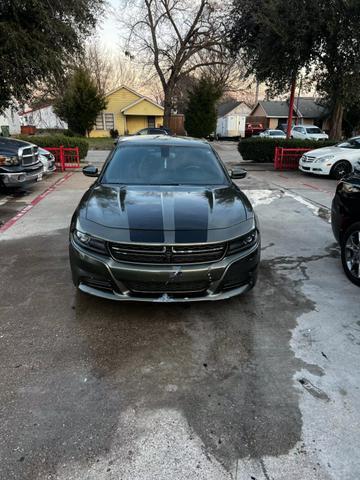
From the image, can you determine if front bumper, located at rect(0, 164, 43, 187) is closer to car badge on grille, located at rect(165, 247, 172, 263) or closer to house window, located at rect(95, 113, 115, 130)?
car badge on grille, located at rect(165, 247, 172, 263)

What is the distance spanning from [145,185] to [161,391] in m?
2.25

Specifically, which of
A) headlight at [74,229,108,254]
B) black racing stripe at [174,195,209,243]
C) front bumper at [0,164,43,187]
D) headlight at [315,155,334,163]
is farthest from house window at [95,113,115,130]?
headlight at [74,229,108,254]

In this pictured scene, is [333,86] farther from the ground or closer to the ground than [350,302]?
farther from the ground

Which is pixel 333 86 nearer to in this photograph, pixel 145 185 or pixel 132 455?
pixel 145 185

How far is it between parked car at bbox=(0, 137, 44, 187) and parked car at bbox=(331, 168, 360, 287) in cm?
669

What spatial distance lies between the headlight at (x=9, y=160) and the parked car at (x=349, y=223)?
6706 millimetres

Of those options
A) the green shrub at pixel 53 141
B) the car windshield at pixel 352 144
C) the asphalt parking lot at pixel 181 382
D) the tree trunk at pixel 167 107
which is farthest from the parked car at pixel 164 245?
the tree trunk at pixel 167 107

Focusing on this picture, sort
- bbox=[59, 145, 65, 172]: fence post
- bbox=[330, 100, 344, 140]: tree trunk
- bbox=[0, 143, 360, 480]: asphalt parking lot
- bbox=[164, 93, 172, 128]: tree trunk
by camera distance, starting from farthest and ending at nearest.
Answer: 1. bbox=[164, 93, 172, 128]: tree trunk
2. bbox=[330, 100, 344, 140]: tree trunk
3. bbox=[59, 145, 65, 172]: fence post
4. bbox=[0, 143, 360, 480]: asphalt parking lot

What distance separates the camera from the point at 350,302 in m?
3.83

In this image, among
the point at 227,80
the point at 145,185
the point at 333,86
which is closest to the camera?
the point at 145,185

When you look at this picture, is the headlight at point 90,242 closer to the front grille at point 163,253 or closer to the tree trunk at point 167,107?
the front grille at point 163,253

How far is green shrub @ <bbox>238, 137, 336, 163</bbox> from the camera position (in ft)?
49.2

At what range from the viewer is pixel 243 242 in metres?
3.23

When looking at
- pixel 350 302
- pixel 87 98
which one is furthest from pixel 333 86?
pixel 87 98
